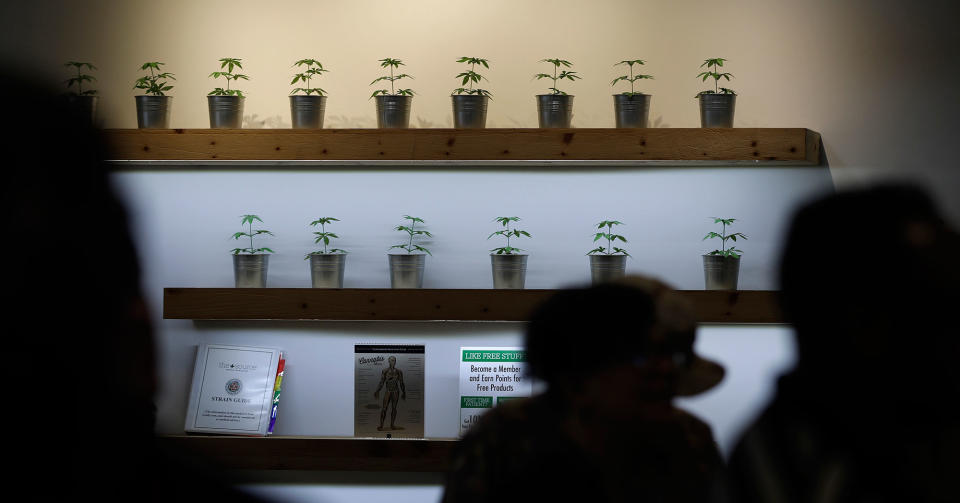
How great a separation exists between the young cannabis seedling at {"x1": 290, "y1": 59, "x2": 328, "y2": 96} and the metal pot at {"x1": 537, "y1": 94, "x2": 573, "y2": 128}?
654mm

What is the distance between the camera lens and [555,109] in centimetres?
233

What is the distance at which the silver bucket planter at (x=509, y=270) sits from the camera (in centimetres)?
233

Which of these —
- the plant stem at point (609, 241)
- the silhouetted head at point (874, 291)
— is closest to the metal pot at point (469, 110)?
the plant stem at point (609, 241)

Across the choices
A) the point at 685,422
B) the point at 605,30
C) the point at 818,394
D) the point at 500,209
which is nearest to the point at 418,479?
the point at 500,209

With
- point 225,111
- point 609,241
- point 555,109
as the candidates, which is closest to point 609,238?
point 609,241

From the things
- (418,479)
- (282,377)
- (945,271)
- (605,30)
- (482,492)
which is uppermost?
(605,30)

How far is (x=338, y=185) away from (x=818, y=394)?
2.30 m

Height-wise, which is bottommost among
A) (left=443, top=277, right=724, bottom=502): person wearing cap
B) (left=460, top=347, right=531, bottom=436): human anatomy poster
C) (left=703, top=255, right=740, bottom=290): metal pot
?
(left=460, top=347, right=531, bottom=436): human anatomy poster

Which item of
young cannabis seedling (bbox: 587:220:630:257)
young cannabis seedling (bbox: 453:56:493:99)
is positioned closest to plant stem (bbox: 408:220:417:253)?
young cannabis seedling (bbox: 453:56:493:99)

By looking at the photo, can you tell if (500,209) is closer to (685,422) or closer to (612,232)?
(612,232)

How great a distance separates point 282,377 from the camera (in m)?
2.53

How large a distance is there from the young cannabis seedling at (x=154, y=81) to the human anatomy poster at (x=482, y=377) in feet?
→ 3.97

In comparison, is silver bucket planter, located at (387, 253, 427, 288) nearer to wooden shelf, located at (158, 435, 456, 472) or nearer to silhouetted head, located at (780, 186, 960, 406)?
wooden shelf, located at (158, 435, 456, 472)

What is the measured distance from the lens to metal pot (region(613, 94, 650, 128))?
2314mm
